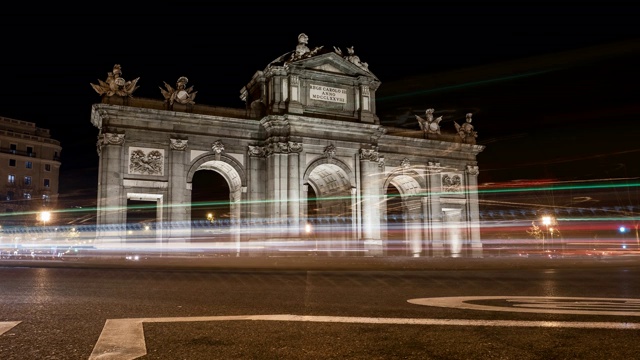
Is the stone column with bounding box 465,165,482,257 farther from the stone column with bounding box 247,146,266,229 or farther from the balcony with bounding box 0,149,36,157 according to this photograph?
the balcony with bounding box 0,149,36,157

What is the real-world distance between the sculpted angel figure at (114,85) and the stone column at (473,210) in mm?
28307

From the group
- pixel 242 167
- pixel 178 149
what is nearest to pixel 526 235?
pixel 242 167

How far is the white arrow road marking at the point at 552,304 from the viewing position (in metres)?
6.55

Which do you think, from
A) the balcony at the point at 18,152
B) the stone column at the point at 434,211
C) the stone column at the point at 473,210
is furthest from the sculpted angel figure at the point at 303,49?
the balcony at the point at 18,152

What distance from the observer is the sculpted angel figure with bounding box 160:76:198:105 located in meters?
34.6

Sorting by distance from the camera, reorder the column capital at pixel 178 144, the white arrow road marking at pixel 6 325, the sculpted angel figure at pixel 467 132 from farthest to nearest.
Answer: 1. the sculpted angel figure at pixel 467 132
2. the column capital at pixel 178 144
3. the white arrow road marking at pixel 6 325

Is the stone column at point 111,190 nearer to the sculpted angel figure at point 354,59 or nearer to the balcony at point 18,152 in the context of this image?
the sculpted angel figure at point 354,59

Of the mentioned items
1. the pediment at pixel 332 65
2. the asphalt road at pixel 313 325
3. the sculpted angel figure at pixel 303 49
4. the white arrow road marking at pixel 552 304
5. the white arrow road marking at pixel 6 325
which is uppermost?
the sculpted angel figure at pixel 303 49

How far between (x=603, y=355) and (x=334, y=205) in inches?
1442

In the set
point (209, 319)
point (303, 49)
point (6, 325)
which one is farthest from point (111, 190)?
point (209, 319)

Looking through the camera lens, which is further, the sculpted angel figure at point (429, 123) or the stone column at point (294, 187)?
the sculpted angel figure at point (429, 123)

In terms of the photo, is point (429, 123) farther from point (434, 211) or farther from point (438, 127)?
point (434, 211)

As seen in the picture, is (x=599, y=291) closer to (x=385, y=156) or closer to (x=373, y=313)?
(x=373, y=313)

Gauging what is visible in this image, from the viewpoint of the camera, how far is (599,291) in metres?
9.86
